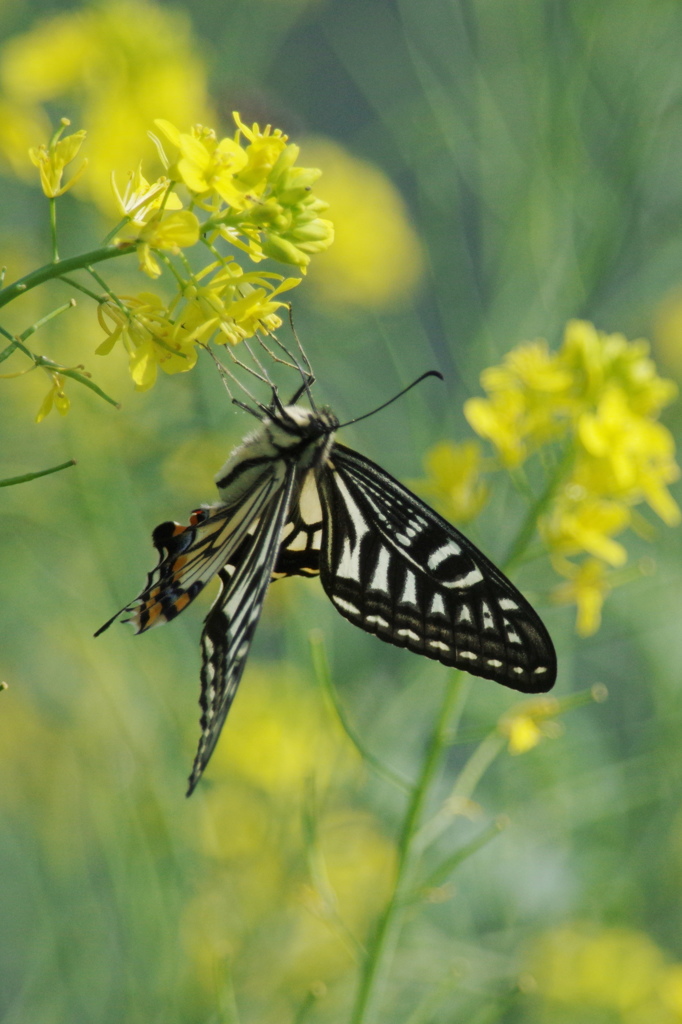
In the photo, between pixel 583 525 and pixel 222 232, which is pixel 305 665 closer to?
pixel 583 525

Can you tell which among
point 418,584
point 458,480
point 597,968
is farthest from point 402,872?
point 597,968

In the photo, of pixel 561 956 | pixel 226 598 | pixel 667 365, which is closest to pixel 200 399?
pixel 226 598

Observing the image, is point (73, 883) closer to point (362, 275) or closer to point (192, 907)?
point (192, 907)

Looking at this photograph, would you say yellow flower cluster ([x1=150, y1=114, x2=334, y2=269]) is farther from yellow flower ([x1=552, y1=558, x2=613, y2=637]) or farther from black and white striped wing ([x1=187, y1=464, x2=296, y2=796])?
yellow flower ([x1=552, y1=558, x2=613, y2=637])

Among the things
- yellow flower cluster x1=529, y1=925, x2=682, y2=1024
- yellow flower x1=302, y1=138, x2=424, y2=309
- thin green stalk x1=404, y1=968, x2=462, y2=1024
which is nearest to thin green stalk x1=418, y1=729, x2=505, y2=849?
thin green stalk x1=404, y1=968, x2=462, y2=1024

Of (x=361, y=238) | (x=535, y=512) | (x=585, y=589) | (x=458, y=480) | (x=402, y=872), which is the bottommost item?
Answer: (x=402, y=872)

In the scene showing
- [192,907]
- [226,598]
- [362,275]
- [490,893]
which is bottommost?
[490,893]

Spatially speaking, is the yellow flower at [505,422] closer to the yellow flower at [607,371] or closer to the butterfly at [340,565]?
the yellow flower at [607,371]
